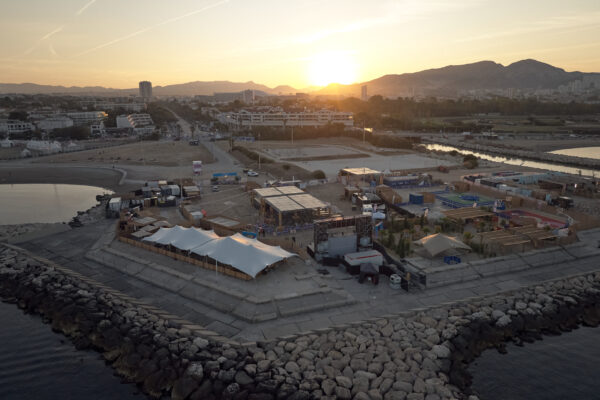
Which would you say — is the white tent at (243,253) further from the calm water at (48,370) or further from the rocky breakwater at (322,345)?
the calm water at (48,370)

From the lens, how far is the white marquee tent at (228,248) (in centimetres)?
1442

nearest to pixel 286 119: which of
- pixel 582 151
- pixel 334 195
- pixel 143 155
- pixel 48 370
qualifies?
pixel 143 155

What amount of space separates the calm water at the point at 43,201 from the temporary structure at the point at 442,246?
73.7 ft

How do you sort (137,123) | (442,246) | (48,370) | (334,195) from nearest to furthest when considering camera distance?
1. (48,370)
2. (442,246)
3. (334,195)
4. (137,123)

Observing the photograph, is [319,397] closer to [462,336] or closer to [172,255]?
[462,336]

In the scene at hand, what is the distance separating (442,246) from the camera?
16.2 metres

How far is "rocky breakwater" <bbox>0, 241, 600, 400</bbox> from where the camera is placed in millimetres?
9570

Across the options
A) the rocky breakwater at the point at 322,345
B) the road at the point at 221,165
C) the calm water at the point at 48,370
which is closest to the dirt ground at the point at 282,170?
the road at the point at 221,165

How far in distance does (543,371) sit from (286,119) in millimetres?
76922

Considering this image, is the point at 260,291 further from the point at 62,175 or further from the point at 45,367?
the point at 62,175

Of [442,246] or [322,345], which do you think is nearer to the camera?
[322,345]

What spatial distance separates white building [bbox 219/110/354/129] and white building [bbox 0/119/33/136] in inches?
1512

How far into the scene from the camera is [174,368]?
10.5 m

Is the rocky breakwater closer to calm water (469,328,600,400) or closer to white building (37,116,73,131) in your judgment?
calm water (469,328,600,400)
